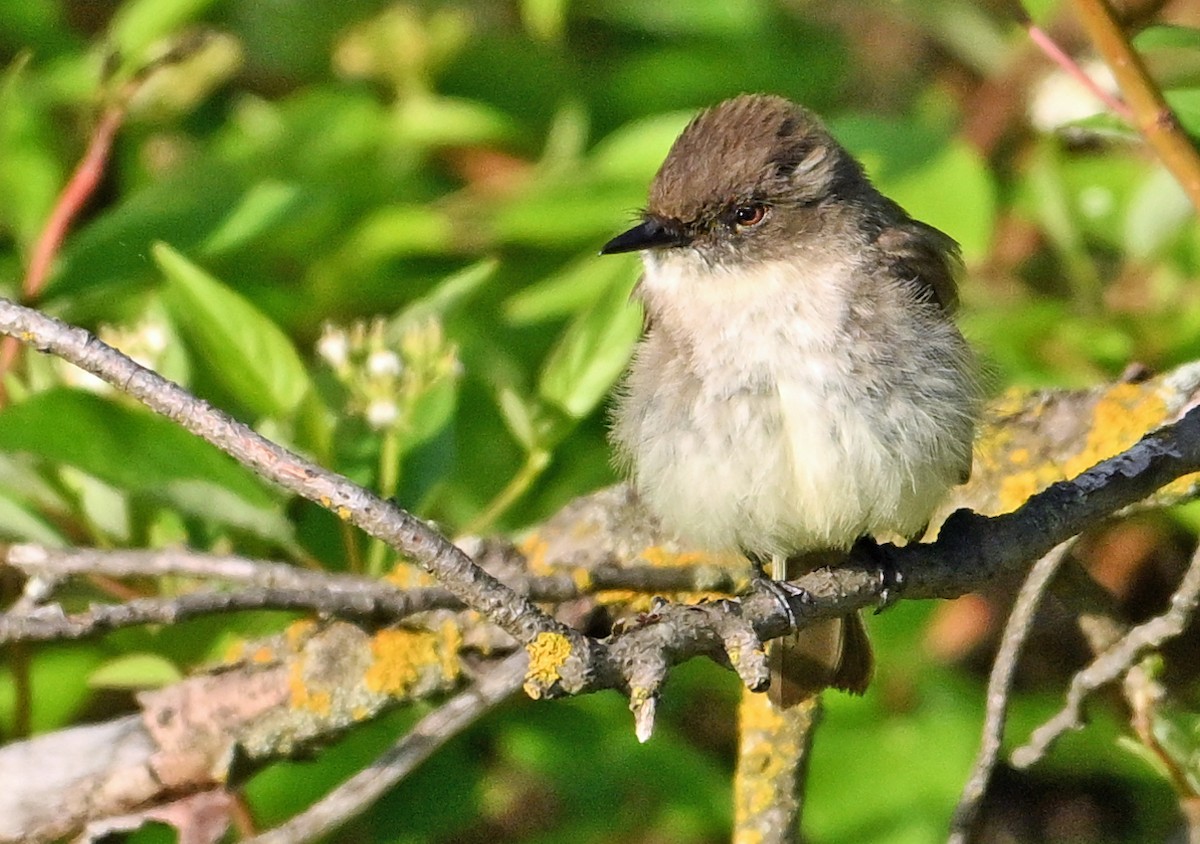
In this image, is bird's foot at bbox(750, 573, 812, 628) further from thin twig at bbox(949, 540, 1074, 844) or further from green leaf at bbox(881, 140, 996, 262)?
green leaf at bbox(881, 140, 996, 262)

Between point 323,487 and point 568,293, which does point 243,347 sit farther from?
point 323,487

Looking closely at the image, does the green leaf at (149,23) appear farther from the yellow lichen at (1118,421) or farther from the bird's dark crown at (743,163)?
the yellow lichen at (1118,421)

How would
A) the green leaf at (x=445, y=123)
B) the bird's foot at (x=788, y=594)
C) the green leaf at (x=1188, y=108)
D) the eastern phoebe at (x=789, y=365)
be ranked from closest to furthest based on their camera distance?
the bird's foot at (x=788, y=594), the green leaf at (x=1188, y=108), the eastern phoebe at (x=789, y=365), the green leaf at (x=445, y=123)

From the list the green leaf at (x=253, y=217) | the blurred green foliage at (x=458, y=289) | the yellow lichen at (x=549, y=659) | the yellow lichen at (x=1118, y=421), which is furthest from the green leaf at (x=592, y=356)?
the yellow lichen at (x=549, y=659)

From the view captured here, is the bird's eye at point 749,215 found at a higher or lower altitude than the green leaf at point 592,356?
higher

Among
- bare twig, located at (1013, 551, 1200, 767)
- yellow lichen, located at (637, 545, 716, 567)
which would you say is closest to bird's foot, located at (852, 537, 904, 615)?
bare twig, located at (1013, 551, 1200, 767)

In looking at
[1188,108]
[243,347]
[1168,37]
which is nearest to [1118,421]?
[1188,108]
